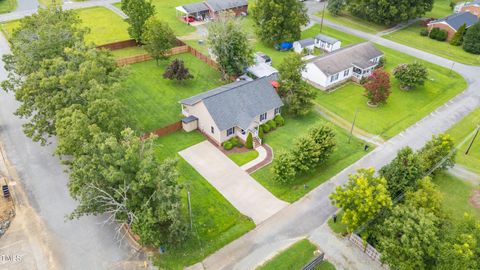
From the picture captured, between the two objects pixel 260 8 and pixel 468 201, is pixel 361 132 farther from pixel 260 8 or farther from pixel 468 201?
pixel 260 8

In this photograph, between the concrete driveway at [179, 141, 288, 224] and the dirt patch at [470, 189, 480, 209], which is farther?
the dirt patch at [470, 189, 480, 209]

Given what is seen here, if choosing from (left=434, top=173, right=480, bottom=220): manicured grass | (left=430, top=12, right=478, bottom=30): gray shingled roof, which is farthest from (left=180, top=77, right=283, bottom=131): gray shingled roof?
(left=430, top=12, right=478, bottom=30): gray shingled roof

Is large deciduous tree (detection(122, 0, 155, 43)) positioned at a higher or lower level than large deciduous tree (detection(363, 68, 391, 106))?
higher

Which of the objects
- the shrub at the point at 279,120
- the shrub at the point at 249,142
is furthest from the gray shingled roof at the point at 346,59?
the shrub at the point at 249,142

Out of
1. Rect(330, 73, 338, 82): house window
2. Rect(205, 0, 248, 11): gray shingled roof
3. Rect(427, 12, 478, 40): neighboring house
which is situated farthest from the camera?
Rect(205, 0, 248, 11): gray shingled roof

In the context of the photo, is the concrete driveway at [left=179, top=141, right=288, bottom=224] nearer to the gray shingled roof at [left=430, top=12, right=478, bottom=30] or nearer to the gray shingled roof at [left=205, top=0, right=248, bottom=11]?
the gray shingled roof at [left=205, top=0, right=248, bottom=11]

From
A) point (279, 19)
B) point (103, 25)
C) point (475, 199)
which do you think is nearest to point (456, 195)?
point (475, 199)

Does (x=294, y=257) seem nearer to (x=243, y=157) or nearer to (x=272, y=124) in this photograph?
(x=243, y=157)
